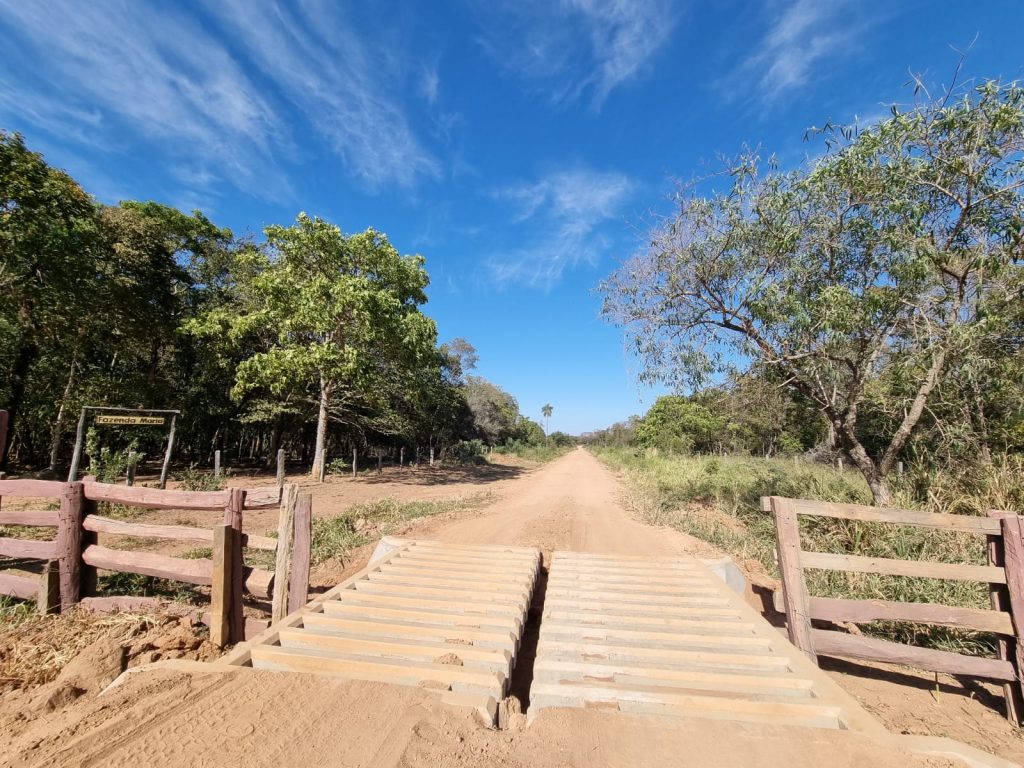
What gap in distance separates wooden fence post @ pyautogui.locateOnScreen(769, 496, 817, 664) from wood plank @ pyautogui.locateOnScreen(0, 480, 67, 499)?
6623mm

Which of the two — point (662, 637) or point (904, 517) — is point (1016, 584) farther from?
point (662, 637)

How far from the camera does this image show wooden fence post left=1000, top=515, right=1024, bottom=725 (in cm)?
357

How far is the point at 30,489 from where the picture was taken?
4.27 metres

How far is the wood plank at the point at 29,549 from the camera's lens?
4.09 m

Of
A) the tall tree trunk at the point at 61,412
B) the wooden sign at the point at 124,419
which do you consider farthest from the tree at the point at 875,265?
the tall tree trunk at the point at 61,412

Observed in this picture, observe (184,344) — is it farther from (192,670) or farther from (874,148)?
(874,148)

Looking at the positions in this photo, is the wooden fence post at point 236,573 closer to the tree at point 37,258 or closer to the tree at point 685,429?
the tree at point 37,258

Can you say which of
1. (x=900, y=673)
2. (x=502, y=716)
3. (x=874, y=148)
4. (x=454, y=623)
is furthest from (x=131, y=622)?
(x=874, y=148)

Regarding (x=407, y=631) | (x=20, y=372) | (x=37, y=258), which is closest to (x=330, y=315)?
(x=37, y=258)

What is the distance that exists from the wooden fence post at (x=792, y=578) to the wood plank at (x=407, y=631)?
251 centimetres

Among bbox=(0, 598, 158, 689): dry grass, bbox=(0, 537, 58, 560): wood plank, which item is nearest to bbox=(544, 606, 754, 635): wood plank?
bbox=(0, 598, 158, 689): dry grass

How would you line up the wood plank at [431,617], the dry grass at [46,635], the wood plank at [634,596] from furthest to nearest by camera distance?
the wood plank at [634,596]
the wood plank at [431,617]
the dry grass at [46,635]

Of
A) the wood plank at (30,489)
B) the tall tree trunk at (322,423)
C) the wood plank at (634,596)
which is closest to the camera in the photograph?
the wood plank at (634,596)

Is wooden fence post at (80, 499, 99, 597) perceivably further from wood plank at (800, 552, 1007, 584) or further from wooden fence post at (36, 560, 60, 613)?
wood plank at (800, 552, 1007, 584)
